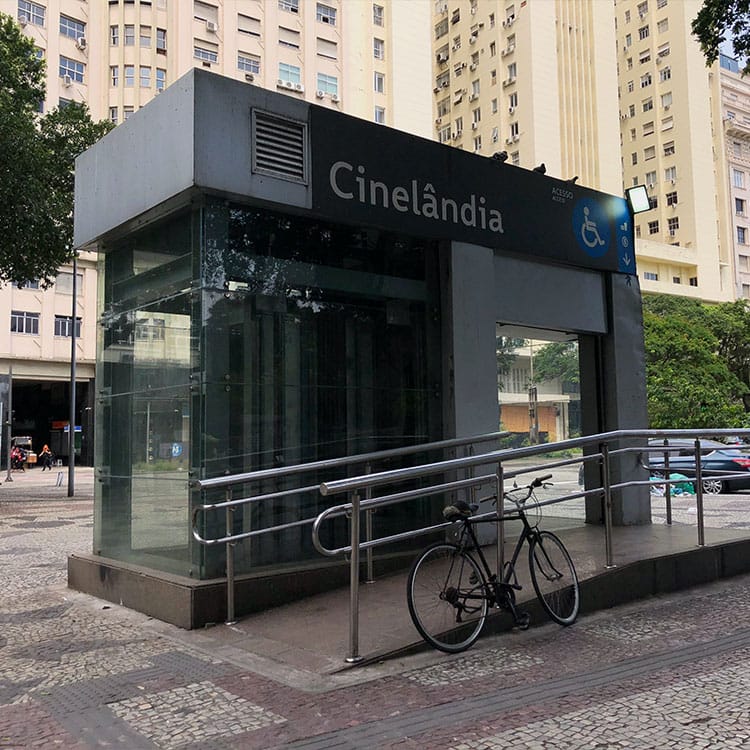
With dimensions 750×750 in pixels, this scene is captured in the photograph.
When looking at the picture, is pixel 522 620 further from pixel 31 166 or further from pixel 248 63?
pixel 248 63

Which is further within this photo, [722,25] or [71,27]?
[71,27]

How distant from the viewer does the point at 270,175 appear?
6719 millimetres

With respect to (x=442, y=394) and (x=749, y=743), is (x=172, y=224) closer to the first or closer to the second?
(x=442, y=394)

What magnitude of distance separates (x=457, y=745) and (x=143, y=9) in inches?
1990

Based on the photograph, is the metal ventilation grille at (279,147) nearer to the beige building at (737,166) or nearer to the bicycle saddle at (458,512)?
the bicycle saddle at (458,512)

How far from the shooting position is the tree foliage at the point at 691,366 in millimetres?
39688

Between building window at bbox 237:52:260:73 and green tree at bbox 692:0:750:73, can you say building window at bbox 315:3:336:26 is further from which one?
green tree at bbox 692:0:750:73

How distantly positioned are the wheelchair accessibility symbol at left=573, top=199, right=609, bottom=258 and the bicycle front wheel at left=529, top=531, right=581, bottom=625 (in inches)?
183

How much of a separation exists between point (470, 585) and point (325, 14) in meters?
51.5

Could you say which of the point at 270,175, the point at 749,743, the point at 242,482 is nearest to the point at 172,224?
the point at 270,175

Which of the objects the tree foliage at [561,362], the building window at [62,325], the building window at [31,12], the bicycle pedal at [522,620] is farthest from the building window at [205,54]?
the bicycle pedal at [522,620]

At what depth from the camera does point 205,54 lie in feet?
154

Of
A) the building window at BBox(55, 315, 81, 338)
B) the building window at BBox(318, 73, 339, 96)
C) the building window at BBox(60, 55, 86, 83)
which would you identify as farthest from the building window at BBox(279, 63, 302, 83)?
the building window at BBox(55, 315, 81, 338)

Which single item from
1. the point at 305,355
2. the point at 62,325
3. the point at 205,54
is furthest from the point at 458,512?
the point at 205,54
